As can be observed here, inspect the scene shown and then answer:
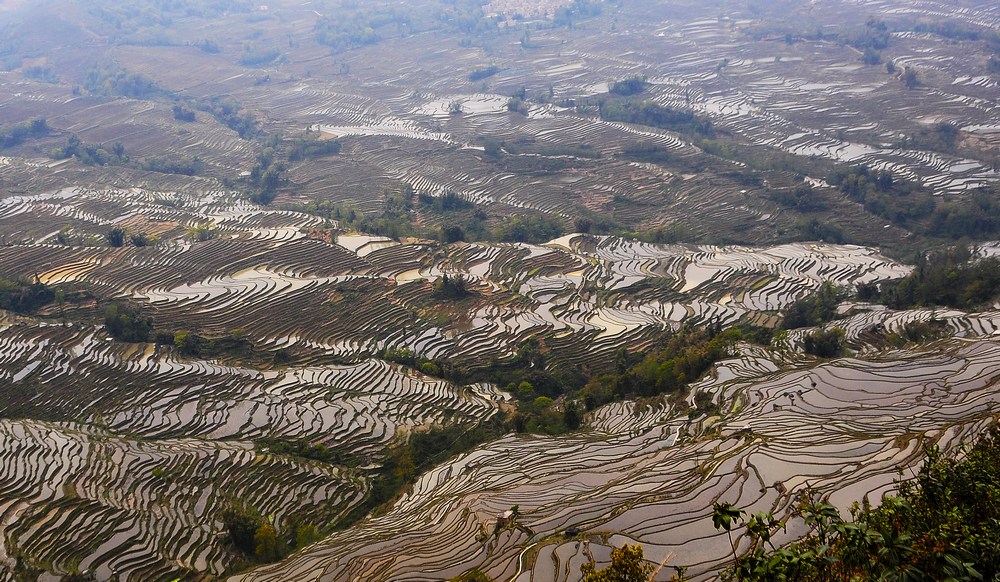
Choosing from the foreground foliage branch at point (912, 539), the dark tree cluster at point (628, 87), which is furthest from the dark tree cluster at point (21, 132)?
the foreground foliage branch at point (912, 539)

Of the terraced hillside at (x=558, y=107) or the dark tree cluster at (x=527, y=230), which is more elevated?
the terraced hillside at (x=558, y=107)

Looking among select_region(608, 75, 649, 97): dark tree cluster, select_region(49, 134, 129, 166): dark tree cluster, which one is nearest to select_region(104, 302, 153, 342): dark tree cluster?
select_region(49, 134, 129, 166): dark tree cluster

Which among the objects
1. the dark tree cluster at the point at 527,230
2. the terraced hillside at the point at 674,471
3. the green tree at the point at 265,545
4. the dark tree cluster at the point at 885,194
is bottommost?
the dark tree cluster at the point at 885,194

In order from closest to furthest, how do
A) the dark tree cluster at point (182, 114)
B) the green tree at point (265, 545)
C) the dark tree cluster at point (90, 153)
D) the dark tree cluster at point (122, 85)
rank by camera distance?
the green tree at point (265, 545)
the dark tree cluster at point (90, 153)
the dark tree cluster at point (182, 114)
the dark tree cluster at point (122, 85)

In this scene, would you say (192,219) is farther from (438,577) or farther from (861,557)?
(861,557)

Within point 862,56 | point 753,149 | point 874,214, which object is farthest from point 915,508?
point 862,56

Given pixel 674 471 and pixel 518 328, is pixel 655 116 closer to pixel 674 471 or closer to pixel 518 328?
pixel 518 328

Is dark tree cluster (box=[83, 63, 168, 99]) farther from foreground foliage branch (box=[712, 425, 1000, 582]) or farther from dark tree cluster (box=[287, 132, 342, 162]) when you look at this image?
foreground foliage branch (box=[712, 425, 1000, 582])

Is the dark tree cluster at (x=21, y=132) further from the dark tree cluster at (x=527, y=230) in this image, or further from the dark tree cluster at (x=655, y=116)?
the dark tree cluster at (x=655, y=116)
